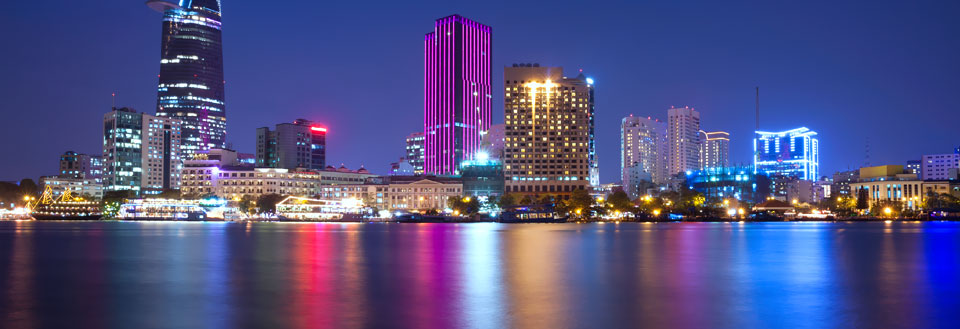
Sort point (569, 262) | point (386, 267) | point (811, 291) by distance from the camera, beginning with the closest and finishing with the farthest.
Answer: point (811, 291), point (386, 267), point (569, 262)

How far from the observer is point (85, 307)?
2861cm

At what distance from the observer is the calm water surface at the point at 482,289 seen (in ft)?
82.9

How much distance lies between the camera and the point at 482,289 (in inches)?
1324

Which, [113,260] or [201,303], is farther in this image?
[113,260]

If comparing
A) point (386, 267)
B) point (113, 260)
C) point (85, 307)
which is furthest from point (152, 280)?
point (113, 260)

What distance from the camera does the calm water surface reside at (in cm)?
2527

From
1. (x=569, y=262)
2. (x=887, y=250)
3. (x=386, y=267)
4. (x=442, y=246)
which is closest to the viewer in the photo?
(x=386, y=267)

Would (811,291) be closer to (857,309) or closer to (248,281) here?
(857,309)

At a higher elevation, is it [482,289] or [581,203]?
[581,203]

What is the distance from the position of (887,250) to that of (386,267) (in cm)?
4456

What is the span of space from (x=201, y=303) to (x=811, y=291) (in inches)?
1060

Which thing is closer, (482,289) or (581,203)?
(482,289)

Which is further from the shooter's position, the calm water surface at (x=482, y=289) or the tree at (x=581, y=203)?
the tree at (x=581, y=203)

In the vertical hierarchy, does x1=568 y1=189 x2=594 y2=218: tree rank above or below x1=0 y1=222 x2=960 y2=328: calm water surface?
above
